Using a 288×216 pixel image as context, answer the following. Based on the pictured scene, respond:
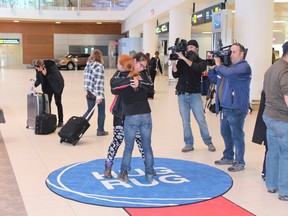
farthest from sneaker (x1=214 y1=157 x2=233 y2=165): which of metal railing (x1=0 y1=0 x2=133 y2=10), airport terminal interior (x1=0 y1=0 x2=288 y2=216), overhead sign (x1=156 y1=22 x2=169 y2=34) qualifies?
metal railing (x1=0 y1=0 x2=133 y2=10)

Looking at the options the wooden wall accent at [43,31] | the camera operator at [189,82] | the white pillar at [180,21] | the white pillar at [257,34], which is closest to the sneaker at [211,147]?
the camera operator at [189,82]

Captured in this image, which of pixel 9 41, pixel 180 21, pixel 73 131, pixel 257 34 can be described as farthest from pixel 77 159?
pixel 9 41

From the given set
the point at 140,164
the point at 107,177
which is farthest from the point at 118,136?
the point at 140,164

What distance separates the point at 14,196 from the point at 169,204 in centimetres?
159

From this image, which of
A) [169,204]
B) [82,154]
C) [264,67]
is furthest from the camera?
[264,67]

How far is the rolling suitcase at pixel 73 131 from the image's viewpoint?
6.71m

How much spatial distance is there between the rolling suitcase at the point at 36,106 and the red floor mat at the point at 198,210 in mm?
4529

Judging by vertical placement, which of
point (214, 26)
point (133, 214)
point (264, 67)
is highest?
point (214, 26)

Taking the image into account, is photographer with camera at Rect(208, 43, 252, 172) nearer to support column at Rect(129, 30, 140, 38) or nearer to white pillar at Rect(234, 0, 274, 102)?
white pillar at Rect(234, 0, 274, 102)

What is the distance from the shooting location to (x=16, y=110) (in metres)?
10.7

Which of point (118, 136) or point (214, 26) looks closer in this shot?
point (118, 136)

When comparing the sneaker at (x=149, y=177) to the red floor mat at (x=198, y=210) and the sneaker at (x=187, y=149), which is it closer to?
the red floor mat at (x=198, y=210)

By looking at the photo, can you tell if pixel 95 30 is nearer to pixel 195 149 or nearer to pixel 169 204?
pixel 195 149

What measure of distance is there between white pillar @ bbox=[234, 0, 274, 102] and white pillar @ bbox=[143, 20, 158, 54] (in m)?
14.2
